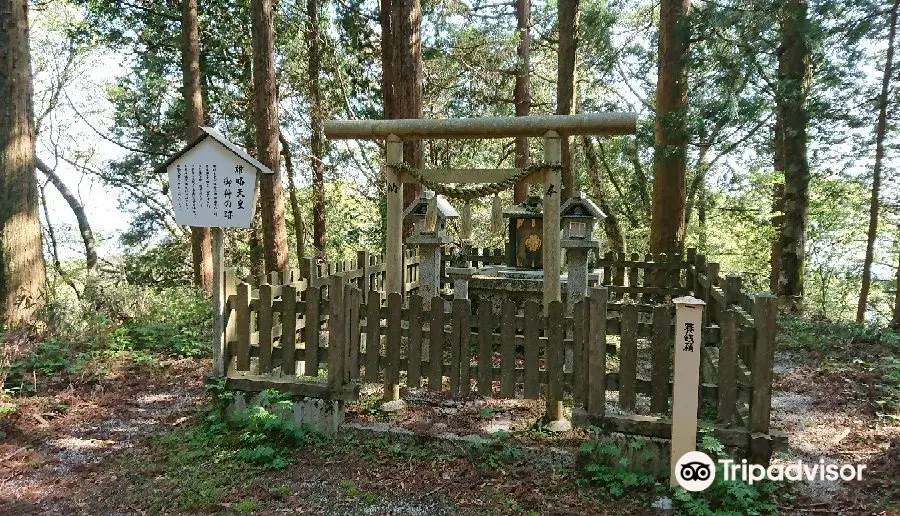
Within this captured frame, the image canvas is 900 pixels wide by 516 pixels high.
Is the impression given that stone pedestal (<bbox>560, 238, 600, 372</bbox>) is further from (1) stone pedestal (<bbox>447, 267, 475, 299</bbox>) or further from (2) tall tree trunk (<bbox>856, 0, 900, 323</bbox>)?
(2) tall tree trunk (<bbox>856, 0, 900, 323</bbox>)

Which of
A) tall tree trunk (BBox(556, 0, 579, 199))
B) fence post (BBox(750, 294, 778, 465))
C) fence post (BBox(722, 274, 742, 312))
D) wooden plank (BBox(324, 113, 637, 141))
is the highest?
tall tree trunk (BBox(556, 0, 579, 199))

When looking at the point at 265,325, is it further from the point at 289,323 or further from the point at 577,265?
the point at 577,265

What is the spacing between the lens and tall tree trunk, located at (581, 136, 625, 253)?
648 inches

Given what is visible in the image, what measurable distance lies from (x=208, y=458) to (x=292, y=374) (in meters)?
0.96

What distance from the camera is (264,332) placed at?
4949 millimetres

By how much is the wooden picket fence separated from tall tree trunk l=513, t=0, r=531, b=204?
972 cm

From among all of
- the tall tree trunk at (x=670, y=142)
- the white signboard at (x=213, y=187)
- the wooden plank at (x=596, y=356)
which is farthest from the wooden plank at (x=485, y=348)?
the tall tree trunk at (x=670, y=142)

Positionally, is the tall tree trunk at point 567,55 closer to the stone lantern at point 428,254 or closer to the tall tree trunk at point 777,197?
the tall tree trunk at point 777,197

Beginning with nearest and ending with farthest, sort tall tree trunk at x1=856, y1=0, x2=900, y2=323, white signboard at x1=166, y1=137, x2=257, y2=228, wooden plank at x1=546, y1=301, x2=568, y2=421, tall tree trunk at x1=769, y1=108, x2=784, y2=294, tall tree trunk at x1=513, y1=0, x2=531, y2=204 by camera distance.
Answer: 1. wooden plank at x1=546, y1=301, x2=568, y2=421
2. white signboard at x1=166, y1=137, x2=257, y2=228
3. tall tree trunk at x1=856, y1=0, x2=900, y2=323
4. tall tree trunk at x1=769, y1=108, x2=784, y2=294
5. tall tree trunk at x1=513, y1=0, x2=531, y2=204

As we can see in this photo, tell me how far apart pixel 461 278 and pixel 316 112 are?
892 cm

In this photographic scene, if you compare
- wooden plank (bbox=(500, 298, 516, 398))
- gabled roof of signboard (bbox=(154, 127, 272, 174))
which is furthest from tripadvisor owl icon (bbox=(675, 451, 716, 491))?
gabled roof of signboard (bbox=(154, 127, 272, 174))

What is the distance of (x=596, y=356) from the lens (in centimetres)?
428

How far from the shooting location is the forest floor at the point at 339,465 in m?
3.72

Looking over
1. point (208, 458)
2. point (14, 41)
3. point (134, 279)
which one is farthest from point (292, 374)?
point (134, 279)
